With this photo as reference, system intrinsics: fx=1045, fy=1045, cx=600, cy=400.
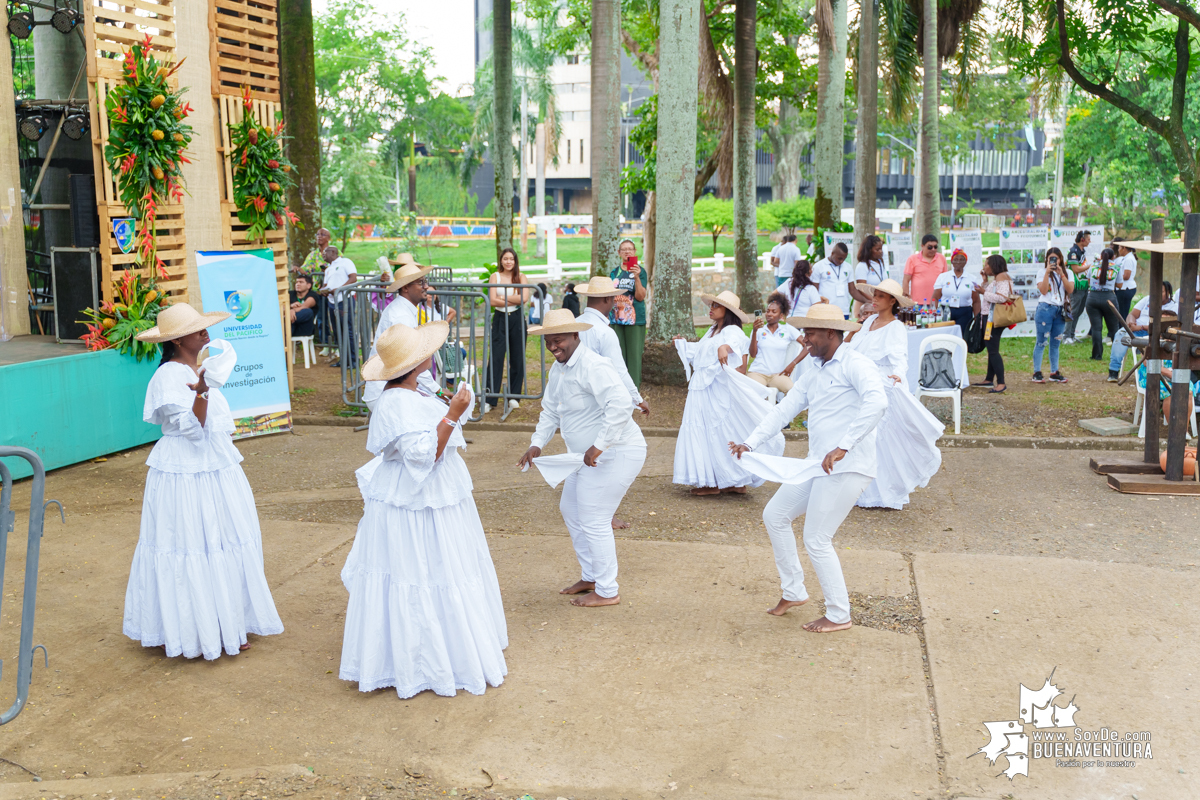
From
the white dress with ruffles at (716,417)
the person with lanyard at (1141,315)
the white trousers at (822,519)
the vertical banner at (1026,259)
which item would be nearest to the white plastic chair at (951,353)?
the person with lanyard at (1141,315)

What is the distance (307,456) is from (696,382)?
408 cm

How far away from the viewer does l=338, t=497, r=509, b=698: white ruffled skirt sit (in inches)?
192

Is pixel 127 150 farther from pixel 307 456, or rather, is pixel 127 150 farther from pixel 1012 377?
pixel 1012 377

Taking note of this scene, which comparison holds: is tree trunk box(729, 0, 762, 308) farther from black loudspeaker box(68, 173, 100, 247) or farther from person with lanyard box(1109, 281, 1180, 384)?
black loudspeaker box(68, 173, 100, 247)

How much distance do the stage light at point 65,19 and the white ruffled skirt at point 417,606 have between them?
10.5m

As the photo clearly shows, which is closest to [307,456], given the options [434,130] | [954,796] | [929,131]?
[954,796]

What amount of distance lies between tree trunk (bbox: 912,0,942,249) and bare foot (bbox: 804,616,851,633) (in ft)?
48.2

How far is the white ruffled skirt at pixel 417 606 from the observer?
489 cm

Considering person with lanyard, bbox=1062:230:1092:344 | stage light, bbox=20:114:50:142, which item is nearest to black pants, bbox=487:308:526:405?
stage light, bbox=20:114:50:142

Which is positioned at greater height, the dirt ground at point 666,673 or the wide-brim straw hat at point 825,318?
the wide-brim straw hat at point 825,318

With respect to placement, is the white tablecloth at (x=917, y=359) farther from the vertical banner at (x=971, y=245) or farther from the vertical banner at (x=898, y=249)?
the vertical banner at (x=898, y=249)

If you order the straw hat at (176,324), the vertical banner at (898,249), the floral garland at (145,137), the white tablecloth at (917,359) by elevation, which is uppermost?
the floral garland at (145,137)

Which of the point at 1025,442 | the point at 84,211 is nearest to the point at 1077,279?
the point at 1025,442

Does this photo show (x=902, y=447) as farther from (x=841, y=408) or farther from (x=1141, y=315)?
(x=1141, y=315)
